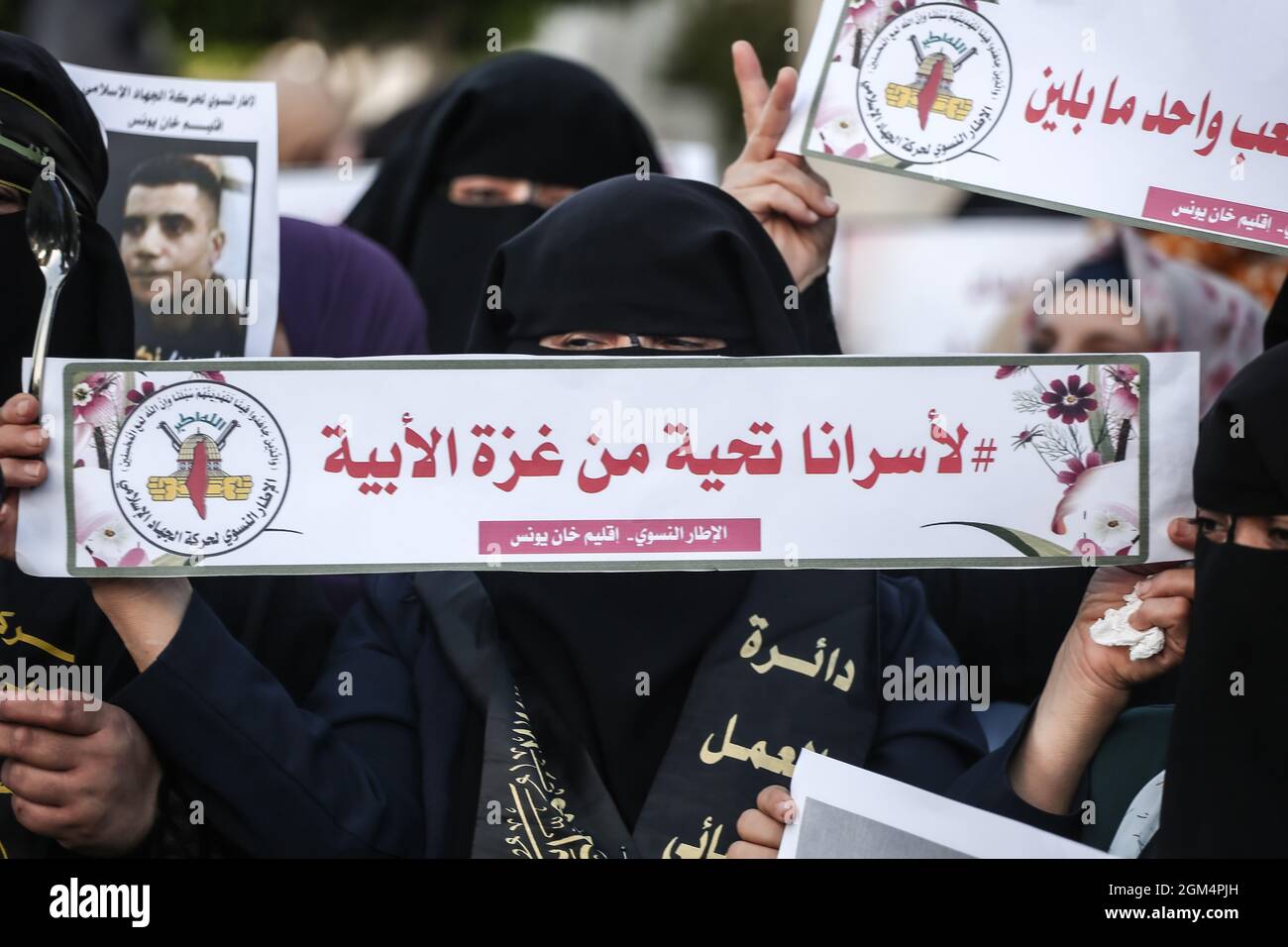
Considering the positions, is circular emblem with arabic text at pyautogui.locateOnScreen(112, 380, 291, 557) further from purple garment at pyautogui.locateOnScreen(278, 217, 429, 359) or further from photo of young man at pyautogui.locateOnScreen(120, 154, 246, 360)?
purple garment at pyautogui.locateOnScreen(278, 217, 429, 359)

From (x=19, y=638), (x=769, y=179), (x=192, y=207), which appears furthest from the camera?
(x=192, y=207)

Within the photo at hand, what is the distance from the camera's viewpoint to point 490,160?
353 centimetres

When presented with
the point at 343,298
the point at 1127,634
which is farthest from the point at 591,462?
the point at 343,298

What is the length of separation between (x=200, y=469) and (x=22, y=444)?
21 cm

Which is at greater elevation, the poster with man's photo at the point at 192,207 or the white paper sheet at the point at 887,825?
the poster with man's photo at the point at 192,207

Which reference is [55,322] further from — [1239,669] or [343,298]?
[1239,669]

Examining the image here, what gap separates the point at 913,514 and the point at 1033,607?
0.59 metres

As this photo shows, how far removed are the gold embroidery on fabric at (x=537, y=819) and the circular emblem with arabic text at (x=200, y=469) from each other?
44cm

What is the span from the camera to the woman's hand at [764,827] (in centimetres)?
193

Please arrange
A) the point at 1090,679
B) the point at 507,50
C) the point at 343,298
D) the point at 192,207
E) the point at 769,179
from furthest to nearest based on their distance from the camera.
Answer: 1. the point at 507,50
2. the point at 343,298
3. the point at 192,207
4. the point at 769,179
5. the point at 1090,679

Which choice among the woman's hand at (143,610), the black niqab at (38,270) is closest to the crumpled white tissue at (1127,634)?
the woman's hand at (143,610)

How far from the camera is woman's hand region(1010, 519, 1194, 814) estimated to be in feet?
6.19

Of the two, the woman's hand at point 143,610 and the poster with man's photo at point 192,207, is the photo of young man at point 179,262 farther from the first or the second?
the woman's hand at point 143,610
